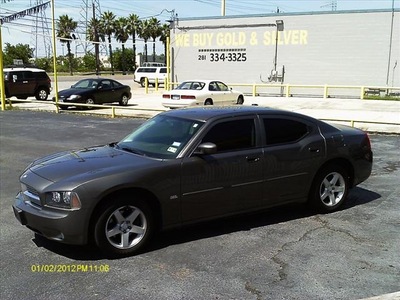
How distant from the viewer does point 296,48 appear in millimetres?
30594

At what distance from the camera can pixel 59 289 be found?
3.95 meters

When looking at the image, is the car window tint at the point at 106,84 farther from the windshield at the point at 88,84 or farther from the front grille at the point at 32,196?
the front grille at the point at 32,196

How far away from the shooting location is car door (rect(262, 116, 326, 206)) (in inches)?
218

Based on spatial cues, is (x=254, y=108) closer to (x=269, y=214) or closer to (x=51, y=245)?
(x=269, y=214)

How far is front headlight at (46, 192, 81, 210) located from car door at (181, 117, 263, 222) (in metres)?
1.12

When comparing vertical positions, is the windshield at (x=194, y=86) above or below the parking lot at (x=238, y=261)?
above

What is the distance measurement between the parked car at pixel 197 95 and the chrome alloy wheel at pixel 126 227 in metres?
15.3

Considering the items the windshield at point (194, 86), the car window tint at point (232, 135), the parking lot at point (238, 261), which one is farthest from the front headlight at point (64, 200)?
the windshield at point (194, 86)

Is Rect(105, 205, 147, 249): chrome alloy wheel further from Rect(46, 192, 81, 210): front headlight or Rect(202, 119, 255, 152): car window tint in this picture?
Rect(202, 119, 255, 152): car window tint

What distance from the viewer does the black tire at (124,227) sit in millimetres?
4496

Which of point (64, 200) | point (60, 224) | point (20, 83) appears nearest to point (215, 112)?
point (64, 200)

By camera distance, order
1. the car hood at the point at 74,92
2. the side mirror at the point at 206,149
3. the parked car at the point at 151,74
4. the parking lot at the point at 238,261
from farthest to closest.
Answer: the parked car at the point at 151,74
the car hood at the point at 74,92
the side mirror at the point at 206,149
the parking lot at the point at 238,261

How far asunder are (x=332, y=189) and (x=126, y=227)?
292 centimetres

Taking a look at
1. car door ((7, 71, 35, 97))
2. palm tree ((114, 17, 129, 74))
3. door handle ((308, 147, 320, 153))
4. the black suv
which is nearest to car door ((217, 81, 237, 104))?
the black suv
